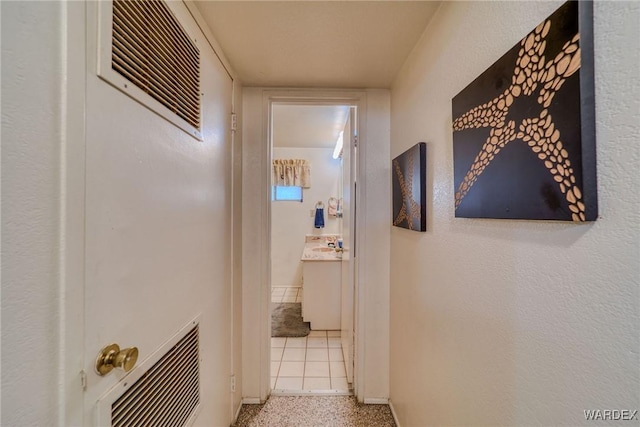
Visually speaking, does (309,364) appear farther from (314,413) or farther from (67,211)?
(67,211)

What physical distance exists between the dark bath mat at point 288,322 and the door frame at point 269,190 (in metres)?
1.00

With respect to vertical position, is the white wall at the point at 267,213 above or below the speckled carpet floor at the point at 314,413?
above

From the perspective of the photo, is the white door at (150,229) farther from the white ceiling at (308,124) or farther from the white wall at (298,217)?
the white wall at (298,217)

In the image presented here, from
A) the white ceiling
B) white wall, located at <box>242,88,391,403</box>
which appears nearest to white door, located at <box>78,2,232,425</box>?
white wall, located at <box>242,88,391,403</box>

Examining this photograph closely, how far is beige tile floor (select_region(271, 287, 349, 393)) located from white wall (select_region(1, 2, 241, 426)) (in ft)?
4.91

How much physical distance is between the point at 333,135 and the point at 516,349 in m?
3.23

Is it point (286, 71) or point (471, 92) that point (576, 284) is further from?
point (286, 71)

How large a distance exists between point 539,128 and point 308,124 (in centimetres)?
274

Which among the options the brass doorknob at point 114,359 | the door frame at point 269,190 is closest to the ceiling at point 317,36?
the door frame at point 269,190

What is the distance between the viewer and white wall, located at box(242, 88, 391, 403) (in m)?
1.75

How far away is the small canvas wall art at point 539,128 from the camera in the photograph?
1.59 ft

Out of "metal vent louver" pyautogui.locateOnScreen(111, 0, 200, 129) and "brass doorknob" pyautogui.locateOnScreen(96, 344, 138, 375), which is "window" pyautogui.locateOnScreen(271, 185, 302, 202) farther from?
"brass doorknob" pyautogui.locateOnScreen(96, 344, 138, 375)

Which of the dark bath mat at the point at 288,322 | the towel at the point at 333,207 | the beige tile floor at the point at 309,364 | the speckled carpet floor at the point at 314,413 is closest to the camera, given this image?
the speckled carpet floor at the point at 314,413

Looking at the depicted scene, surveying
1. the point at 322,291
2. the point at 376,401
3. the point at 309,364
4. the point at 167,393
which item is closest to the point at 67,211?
the point at 167,393
